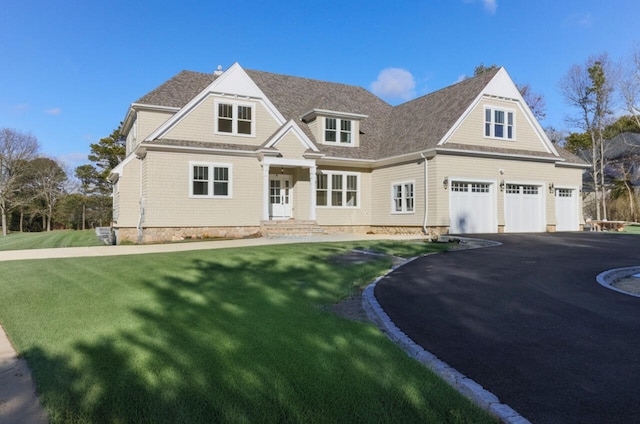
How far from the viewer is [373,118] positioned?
2694 cm

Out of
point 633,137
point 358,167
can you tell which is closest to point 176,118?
point 358,167

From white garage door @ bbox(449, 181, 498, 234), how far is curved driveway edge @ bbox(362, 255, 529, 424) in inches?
617

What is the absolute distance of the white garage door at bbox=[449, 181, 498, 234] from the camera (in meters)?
21.2

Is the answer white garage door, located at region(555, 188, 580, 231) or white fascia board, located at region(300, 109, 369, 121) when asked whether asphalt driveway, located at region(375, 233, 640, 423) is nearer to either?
white fascia board, located at region(300, 109, 369, 121)


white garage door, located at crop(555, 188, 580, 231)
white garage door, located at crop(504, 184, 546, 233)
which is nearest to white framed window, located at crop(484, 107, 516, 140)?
white garage door, located at crop(504, 184, 546, 233)

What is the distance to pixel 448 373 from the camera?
4086 mm

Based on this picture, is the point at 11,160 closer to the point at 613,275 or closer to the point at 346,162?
the point at 346,162

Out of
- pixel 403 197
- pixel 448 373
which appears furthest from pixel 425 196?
pixel 448 373

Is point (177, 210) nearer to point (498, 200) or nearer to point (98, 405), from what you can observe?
point (498, 200)

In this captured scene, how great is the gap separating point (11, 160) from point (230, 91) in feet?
117

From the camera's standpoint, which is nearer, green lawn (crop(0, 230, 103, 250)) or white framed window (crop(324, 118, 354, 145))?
green lawn (crop(0, 230, 103, 250))

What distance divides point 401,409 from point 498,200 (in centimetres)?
2057

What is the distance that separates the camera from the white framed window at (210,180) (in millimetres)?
19797

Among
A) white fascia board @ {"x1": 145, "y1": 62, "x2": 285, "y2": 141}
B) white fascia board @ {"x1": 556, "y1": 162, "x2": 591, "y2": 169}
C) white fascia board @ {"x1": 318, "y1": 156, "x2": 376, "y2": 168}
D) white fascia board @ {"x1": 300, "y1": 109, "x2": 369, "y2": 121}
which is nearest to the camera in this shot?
white fascia board @ {"x1": 145, "y1": 62, "x2": 285, "y2": 141}
